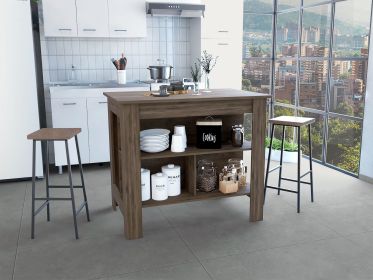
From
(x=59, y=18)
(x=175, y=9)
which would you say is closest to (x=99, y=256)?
(x=59, y=18)

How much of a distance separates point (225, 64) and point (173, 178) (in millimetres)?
2703

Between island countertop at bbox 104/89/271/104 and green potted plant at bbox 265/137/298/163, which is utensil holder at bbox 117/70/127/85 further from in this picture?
green potted plant at bbox 265/137/298/163

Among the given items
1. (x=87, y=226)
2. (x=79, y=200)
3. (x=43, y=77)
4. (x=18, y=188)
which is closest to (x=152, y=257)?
(x=87, y=226)

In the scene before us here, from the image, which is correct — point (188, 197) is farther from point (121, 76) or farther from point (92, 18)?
point (92, 18)

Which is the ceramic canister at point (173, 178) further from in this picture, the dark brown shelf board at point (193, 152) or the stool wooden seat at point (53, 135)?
the stool wooden seat at point (53, 135)

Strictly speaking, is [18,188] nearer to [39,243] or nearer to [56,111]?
[56,111]

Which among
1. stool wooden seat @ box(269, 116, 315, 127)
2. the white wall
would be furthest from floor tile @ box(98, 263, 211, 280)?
the white wall

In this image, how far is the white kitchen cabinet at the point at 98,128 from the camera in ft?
15.2

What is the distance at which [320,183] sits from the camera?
4312 millimetres

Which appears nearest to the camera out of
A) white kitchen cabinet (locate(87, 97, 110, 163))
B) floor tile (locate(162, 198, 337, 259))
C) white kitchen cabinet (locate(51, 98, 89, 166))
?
floor tile (locate(162, 198, 337, 259))

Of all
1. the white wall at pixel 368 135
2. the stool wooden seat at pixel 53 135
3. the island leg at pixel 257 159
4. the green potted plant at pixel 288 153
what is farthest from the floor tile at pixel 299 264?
the green potted plant at pixel 288 153

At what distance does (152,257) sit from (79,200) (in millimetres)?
1380

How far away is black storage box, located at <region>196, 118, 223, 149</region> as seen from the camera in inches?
123

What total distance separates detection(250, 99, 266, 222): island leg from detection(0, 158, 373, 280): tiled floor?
129mm
